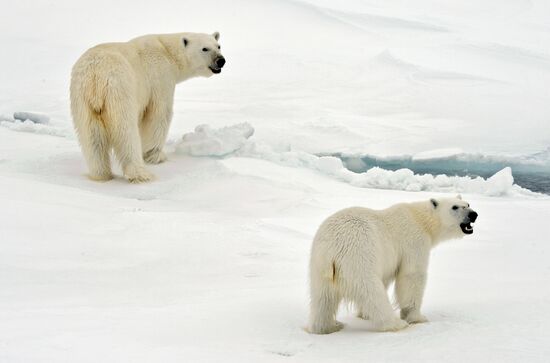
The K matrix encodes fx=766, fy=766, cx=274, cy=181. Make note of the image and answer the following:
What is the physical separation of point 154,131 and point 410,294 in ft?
13.4

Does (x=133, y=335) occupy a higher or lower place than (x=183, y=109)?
higher

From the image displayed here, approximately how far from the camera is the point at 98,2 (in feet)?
56.3

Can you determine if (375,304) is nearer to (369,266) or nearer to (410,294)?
(369,266)

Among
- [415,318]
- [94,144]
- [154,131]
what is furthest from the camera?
[154,131]

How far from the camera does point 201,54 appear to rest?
773cm

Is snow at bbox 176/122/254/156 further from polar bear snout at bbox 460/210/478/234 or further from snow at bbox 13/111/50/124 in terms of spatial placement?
polar bear snout at bbox 460/210/478/234

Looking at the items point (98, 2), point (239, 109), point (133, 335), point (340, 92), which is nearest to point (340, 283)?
point (133, 335)

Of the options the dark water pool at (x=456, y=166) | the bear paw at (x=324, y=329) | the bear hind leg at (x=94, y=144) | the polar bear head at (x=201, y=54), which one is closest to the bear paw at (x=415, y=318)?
the bear paw at (x=324, y=329)

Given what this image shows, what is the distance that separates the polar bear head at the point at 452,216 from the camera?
4.37 m

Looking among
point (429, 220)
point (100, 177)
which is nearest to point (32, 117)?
point (100, 177)

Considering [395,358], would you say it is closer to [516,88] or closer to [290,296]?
[290,296]

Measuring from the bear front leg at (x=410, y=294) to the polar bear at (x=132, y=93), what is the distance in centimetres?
346

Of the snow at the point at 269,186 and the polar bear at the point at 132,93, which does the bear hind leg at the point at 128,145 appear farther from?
the snow at the point at 269,186

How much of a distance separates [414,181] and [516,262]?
265 cm
